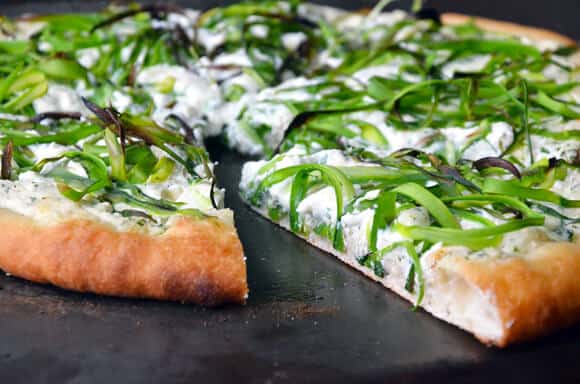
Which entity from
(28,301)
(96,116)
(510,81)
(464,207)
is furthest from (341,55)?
(28,301)

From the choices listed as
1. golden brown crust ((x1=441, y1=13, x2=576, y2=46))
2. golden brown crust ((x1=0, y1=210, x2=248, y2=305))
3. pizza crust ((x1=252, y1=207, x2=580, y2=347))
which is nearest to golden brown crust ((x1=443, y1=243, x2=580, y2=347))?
pizza crust ((x1=252, y1=207, x2=580, y2=347))

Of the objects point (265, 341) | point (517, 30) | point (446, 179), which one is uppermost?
point (446, 179)

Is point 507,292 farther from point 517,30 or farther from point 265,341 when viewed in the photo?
point 517,30

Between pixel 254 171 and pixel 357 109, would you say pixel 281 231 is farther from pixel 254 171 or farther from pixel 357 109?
pixel 357 109

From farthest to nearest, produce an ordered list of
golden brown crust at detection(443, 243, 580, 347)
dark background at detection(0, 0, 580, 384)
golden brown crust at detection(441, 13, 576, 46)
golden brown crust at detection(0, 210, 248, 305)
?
golden brown crust at detection(441, 13, 576, 46) → golden brown crust at detection(0, 210, 248, 305) → golden brown crust at detection(443, 243, 580, 347) → dark background at detection(0, 0, 580, 384)

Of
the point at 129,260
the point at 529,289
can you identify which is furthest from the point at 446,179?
the point at 129,260

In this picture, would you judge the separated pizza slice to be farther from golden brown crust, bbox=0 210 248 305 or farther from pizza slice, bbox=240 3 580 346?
pizza slice, bbox=240 3 580 346

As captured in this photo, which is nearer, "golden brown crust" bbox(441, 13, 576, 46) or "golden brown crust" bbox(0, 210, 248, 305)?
"golden brown crust" bbox(0, 210, 248, 305)
